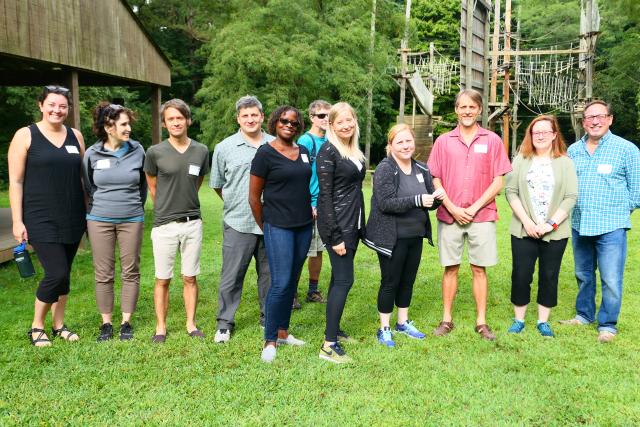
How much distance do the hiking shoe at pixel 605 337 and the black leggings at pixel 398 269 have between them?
148 cm

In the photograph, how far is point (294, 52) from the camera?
2073 centimetres

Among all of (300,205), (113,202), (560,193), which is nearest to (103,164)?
(113,202)

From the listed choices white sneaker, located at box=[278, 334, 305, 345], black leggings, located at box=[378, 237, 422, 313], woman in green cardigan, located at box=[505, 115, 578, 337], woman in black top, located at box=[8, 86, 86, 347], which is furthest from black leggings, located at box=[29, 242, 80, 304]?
woman in green cardigan, located at box=[505, 115, 578, 337]

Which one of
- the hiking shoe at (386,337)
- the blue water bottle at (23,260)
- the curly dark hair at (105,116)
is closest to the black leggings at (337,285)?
the hiking shoe at (386,337)

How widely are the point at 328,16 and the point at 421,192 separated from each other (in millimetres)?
20260

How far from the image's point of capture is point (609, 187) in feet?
13.4

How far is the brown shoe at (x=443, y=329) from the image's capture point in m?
4.25

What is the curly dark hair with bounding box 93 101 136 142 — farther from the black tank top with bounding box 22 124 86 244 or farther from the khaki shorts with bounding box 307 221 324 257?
the khaki shorts with bounding box 307 221 324 257

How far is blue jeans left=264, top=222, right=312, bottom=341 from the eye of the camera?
3635 mm

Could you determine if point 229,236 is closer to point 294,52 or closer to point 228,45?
point 294,52

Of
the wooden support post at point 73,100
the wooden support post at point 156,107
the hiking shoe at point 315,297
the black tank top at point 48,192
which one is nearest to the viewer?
the black tank top at point 48,192

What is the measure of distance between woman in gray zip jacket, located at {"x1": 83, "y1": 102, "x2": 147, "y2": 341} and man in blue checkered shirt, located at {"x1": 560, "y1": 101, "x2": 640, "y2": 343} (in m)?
3.38

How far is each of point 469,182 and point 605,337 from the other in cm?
156

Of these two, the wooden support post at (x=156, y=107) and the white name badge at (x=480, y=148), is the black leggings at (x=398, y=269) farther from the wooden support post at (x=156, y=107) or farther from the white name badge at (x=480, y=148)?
the wooden support post at (x=156, y=107)
